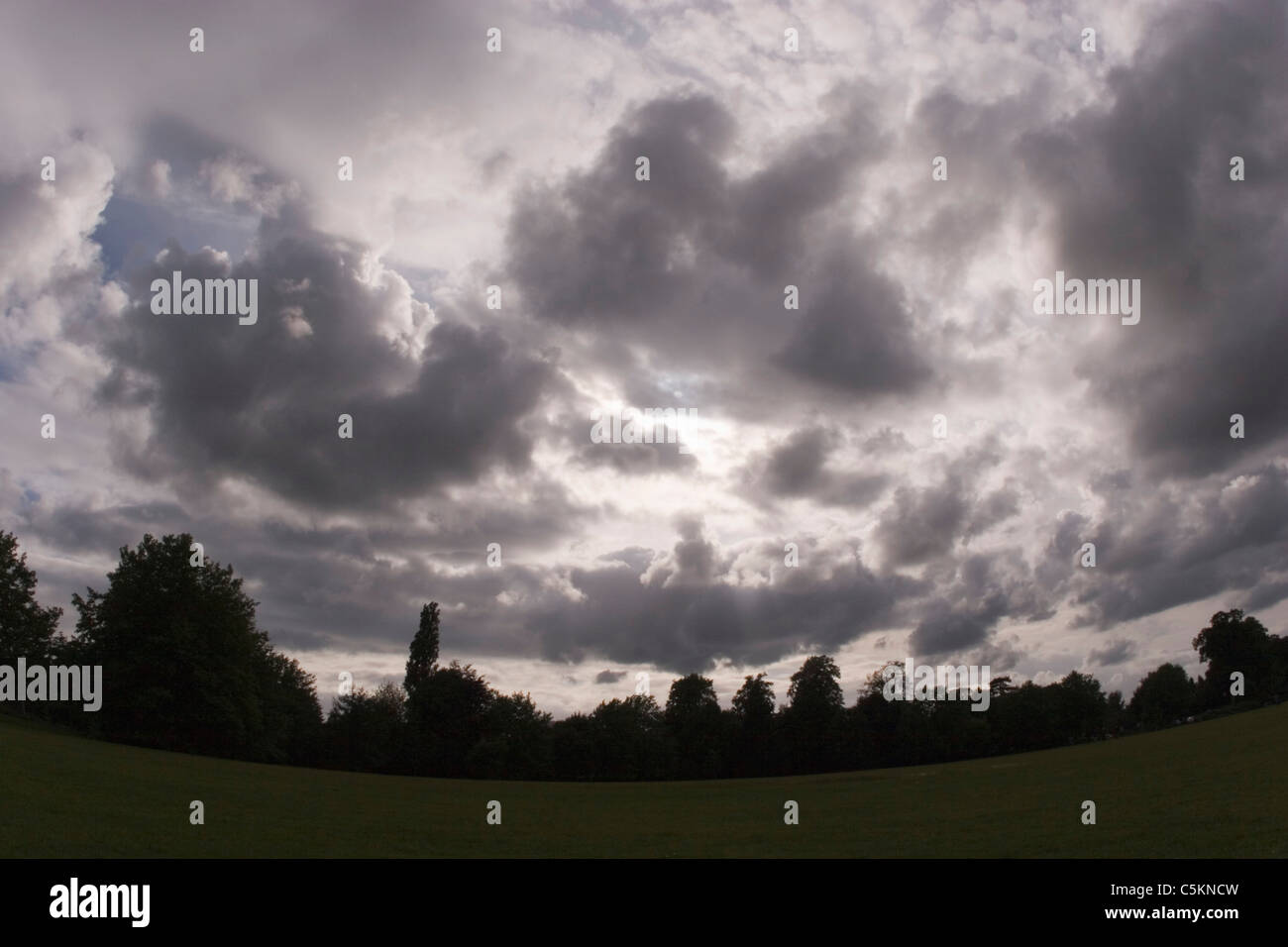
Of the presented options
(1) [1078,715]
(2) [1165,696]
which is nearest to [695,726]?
(1) [1078,715]

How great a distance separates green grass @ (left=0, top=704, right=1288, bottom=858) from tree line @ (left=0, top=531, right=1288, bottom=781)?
2914 centimetres

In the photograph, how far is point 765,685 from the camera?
520 ft

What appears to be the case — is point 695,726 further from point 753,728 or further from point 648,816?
point 648,816

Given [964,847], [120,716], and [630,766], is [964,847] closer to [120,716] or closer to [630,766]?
[120,716]

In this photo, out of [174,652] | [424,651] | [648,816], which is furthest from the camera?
[424,651]

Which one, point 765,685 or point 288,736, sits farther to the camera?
point 765,685

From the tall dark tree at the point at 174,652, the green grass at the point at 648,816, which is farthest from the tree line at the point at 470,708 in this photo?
the green grass at the point at 648,816

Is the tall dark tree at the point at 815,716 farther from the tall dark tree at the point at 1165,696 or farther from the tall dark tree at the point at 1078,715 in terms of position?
the tall dark tree at the point at 1165,696

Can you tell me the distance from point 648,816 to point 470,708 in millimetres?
88260

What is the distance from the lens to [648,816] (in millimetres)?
45031
